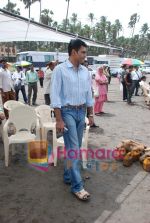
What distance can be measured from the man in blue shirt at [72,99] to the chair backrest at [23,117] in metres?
1.58

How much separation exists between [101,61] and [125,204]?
34.2 metres

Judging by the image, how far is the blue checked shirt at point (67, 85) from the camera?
3406mm

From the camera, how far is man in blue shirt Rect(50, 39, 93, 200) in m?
3.41

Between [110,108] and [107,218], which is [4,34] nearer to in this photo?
[107,218]

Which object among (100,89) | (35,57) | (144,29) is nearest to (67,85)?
(100,89)

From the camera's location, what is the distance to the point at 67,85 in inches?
135

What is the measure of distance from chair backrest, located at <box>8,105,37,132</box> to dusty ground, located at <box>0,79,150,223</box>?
610mm

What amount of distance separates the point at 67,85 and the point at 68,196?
149cm

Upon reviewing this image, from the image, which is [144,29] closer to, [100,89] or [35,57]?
[35,57]

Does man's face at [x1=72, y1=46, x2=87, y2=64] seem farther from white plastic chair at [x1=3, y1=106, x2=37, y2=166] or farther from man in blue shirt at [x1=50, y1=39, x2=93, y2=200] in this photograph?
white plastic chair at [x1=3, y1=106, x2=37, y2=166]

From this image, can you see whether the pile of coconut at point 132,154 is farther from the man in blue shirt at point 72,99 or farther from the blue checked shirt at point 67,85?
the blue checked shirt at point 67,85

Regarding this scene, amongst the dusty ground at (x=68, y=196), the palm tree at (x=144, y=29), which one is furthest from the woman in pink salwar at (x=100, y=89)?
the palm tree at (x=144, y=29)

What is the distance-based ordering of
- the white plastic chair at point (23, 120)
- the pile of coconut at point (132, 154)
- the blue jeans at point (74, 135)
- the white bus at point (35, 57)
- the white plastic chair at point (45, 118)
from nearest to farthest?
the blue jeans at point (74, 135), the pile of coconut at point (132, 154), the white plastic chair at point (23, 120), the white plastic chair at point (45, 118), the white bus at point (35, 57)

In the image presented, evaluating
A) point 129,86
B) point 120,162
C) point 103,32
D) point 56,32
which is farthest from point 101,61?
point 103,32
